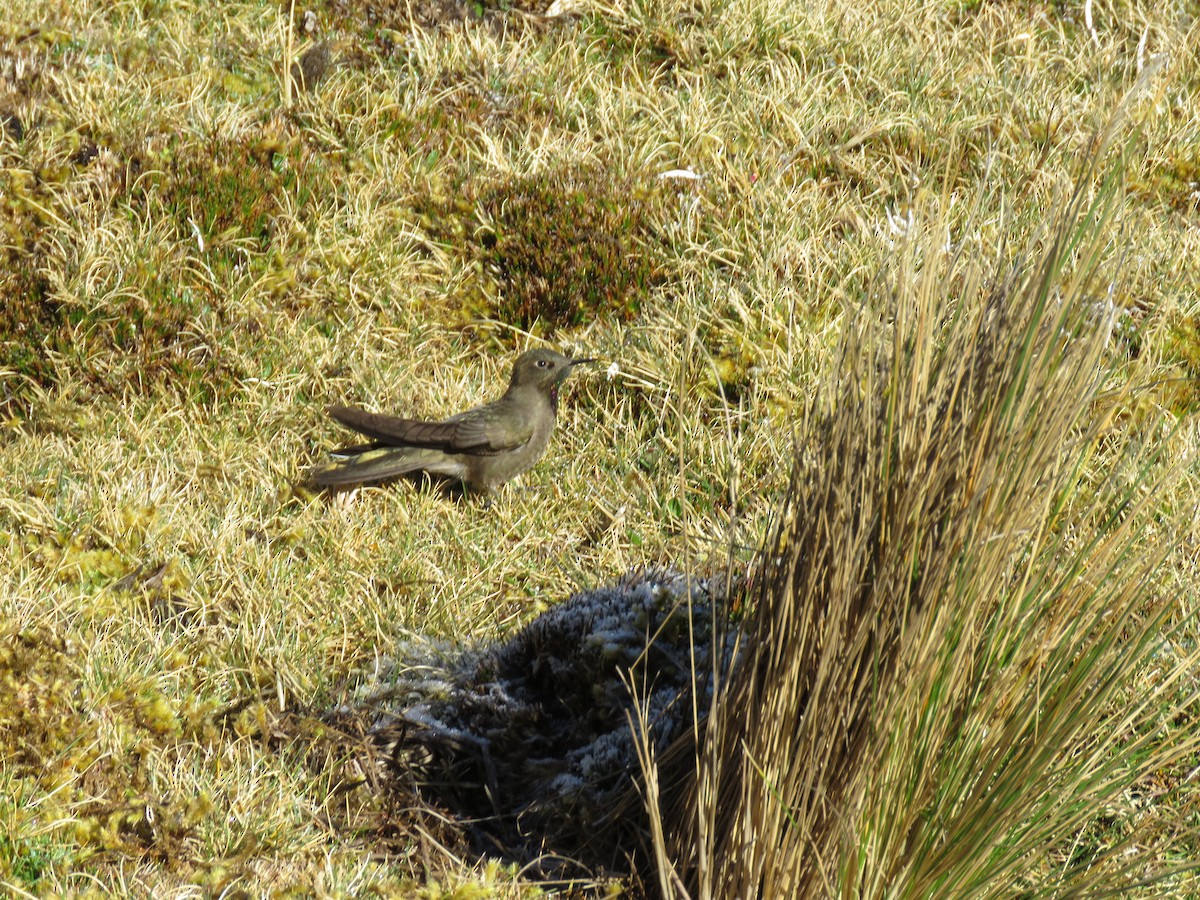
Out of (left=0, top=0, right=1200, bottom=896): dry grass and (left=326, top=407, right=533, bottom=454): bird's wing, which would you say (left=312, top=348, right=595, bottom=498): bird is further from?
(left=0, top=0, right=1200, bottom=896): dry grass

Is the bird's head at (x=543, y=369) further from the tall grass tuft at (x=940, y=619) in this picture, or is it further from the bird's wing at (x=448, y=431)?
the tall grass tuft at (x=940, y=619)

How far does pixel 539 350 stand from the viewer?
6.39 m

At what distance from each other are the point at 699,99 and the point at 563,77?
915 millimetres

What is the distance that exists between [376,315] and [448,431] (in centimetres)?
106

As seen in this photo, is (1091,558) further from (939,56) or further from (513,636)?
(939,56)

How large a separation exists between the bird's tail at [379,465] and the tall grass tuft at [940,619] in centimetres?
287

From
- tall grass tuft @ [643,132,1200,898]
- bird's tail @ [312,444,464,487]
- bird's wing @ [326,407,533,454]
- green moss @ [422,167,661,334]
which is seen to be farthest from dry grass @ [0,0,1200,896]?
tall grass tuft @ [643,132,1200,898]

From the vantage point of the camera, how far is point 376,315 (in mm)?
6789

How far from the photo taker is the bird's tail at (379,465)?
5.82 metres

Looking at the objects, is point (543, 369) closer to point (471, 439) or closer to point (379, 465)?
point (471, 439)

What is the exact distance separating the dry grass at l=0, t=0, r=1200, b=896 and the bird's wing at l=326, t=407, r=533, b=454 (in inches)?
10.6

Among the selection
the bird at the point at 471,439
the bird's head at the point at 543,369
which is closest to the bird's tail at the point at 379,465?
the bird at the point at 471,439

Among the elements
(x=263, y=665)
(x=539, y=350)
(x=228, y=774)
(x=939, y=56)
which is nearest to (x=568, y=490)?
(x=539, y=350)

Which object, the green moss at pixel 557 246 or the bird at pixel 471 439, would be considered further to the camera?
the green moss at pixel 557 246
